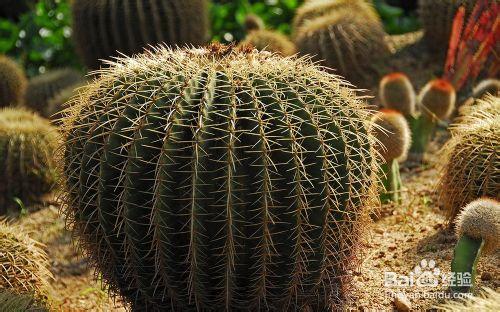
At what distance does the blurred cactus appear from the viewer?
6.73 metres

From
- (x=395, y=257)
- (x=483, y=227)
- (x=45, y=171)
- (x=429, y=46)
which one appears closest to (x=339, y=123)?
(x=483, y=227)

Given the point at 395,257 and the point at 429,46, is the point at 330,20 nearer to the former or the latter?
the point at 429,46

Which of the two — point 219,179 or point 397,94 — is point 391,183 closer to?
point 397,94

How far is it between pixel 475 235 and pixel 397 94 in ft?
8.21

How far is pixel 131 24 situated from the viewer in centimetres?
698

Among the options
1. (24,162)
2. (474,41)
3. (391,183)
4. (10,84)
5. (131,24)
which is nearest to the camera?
(391,183)

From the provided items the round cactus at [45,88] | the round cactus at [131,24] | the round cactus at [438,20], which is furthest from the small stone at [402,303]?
the round cactus at [45,88]

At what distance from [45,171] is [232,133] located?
3.18m

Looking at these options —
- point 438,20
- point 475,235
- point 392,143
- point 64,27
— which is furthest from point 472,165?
point 64,27

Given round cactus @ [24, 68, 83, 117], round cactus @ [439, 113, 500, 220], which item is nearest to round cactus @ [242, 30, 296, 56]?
round cactus @ [24, 68, 83, 117]

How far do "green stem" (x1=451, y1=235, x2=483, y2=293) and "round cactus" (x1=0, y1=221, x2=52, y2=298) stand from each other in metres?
1.91

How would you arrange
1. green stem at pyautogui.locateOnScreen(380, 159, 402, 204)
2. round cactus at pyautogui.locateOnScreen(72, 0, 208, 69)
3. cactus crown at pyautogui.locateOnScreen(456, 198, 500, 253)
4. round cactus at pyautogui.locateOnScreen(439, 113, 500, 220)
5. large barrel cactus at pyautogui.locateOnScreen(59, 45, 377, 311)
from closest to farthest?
large barrel cactus at pyautogui.locateOnScreen(59, 45, 377, 311) → cactus crown at pyautogui.locateOnScreen(456, 198, 500, 253) → round cactus at pyautogui.locateOnScreen(439, 113, 500, 220) → green stem at pyautogui.locateOnScreen(380, 159, 402, 204) → round cactus at pyautogui.locateOnScreen(72, 0, 208, 69)

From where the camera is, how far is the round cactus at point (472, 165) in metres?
4.07

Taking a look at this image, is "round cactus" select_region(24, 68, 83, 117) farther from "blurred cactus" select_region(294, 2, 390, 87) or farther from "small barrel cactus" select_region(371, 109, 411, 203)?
"small barrel cactus" select_region(371, 109, 411, 203)
